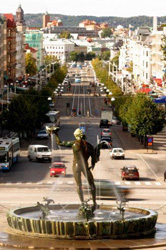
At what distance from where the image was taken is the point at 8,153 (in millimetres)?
78438

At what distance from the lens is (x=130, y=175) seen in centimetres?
7294

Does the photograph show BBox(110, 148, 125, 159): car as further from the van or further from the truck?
the truck

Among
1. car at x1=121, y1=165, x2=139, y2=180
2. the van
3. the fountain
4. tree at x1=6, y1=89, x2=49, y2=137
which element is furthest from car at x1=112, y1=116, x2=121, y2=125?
the fountain

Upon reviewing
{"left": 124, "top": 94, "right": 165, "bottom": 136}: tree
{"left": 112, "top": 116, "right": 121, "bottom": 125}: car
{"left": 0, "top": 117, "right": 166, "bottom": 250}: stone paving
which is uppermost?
{"left": 0, "top": 117, "right": 166, "bottom": 250}: stone paving

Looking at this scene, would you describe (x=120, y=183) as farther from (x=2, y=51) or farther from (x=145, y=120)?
(x=2, y=51)

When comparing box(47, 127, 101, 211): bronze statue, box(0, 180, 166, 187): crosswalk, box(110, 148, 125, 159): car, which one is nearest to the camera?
box(47, 127, 101, 211): bronze statue

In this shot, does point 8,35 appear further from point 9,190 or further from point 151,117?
point 9,190

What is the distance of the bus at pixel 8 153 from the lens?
253 feet

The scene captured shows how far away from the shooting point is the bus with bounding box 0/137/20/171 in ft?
253

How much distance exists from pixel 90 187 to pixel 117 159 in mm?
47747

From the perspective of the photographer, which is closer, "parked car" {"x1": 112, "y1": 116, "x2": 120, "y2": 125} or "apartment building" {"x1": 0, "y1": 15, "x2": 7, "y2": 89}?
"parked car" {"x1": 112, "y1": 116, "x2": 120, "y2": 125}

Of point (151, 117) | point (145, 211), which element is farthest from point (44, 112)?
point (145, 211)

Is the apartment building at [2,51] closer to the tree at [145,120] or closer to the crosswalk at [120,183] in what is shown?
the tree at [145,120]

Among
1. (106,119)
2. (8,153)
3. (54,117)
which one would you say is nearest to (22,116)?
(54,117)
